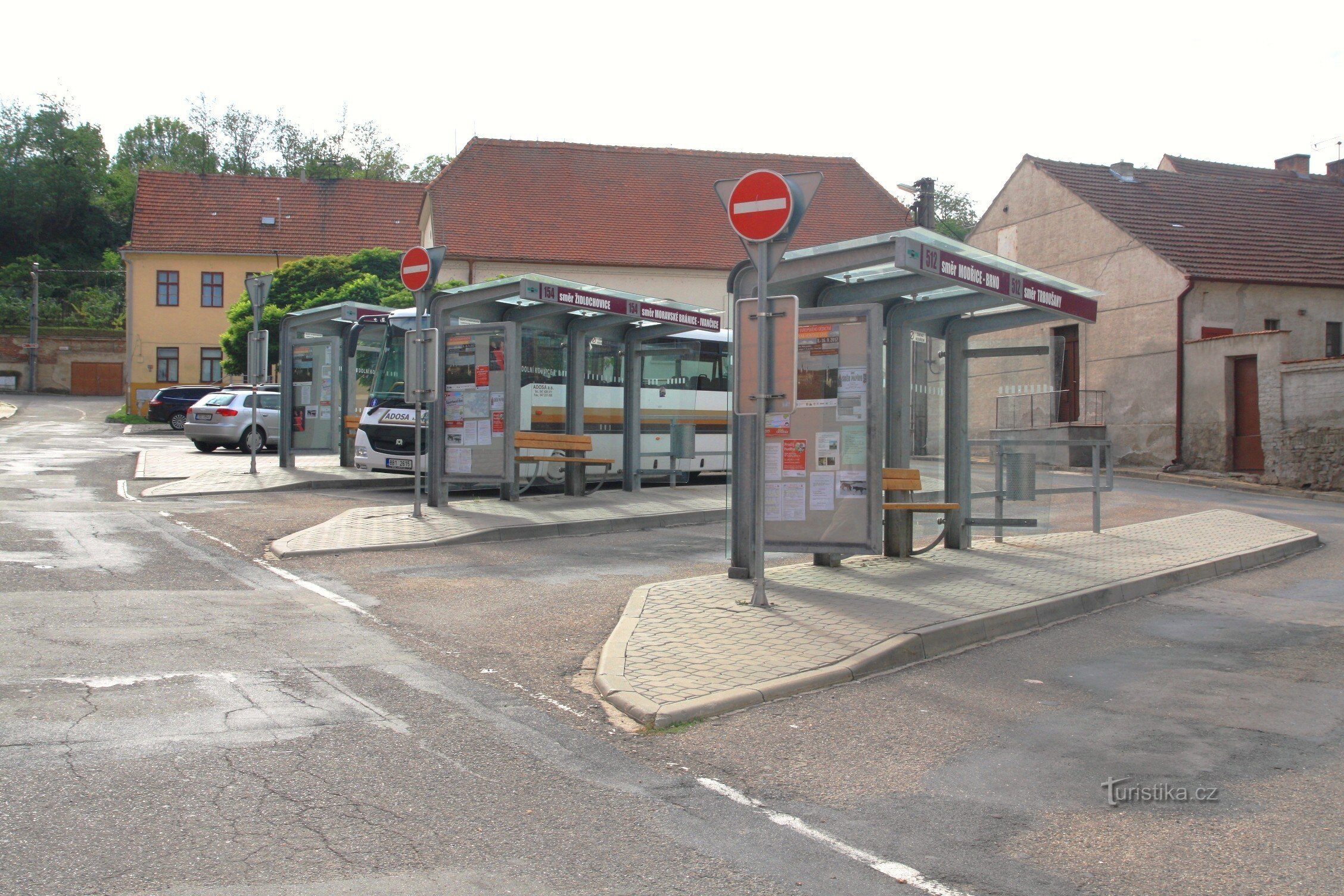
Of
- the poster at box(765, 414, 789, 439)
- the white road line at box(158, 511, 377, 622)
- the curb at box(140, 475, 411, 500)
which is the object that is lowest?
the white road line at box(158, 511, 377, 622)

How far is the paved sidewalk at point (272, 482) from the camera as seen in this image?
16.8 metres

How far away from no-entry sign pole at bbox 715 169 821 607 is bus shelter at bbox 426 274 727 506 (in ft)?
22.5

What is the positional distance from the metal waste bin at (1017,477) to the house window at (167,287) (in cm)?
5126

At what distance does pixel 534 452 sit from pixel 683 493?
7.95 ft

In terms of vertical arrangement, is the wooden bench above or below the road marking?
below

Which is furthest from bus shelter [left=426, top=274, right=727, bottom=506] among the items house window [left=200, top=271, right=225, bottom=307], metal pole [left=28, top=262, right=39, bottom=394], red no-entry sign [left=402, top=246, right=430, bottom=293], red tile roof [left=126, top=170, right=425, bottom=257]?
metal pole [left=28, top=262, right=39, bottom=394]

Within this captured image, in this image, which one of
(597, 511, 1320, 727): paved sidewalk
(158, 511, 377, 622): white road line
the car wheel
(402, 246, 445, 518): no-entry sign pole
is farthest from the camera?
the car wheel

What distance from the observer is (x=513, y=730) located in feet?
17.3

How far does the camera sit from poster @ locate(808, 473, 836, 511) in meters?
9.38

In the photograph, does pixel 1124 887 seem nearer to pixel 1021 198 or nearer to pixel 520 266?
pixel 1021 198

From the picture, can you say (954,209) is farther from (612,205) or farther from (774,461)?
(774,461)

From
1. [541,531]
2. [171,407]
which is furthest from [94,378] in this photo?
[541,531]

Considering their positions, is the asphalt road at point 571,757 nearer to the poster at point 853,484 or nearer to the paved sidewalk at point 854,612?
the paved sidewalk at point 854,612

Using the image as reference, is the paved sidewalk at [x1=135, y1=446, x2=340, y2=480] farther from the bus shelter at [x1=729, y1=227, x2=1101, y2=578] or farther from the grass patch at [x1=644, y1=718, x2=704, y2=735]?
the grass patch at [x1=644, y1=718, x2=704, y2=735]
